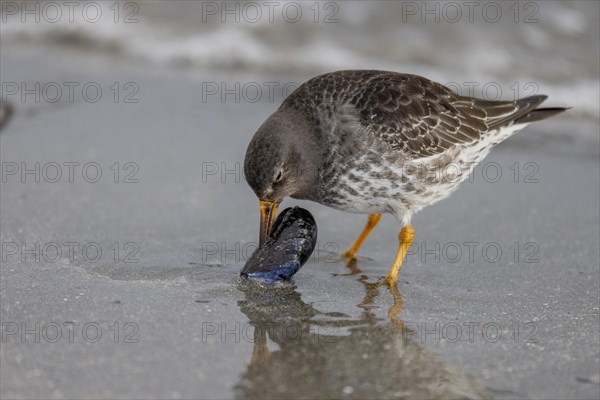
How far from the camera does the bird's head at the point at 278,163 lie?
6.28 metres

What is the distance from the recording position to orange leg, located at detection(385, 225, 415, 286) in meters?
6.43

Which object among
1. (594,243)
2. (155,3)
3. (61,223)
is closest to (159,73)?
(155,3)

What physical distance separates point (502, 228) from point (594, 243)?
78 centimetres

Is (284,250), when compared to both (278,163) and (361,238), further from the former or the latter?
(361,238)

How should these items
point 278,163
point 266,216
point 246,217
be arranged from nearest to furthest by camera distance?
point 278,163, point 266,216, point 246,217

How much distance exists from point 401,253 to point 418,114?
1175mm

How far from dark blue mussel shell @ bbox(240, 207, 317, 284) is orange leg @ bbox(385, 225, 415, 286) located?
26.4 inches

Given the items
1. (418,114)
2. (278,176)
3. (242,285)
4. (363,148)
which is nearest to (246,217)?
(278,176)

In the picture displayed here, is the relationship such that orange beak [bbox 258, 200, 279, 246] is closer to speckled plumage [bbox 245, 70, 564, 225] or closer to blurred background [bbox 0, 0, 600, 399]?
speckled plumage [bbox 245, 70, 564, 225]

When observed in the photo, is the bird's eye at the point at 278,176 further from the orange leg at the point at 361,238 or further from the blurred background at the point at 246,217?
the orange leg at the point at 361,238

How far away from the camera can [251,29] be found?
488 inches

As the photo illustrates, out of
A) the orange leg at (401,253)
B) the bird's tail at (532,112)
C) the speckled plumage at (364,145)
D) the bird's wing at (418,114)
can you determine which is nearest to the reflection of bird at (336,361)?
the orange leg at (401,253)

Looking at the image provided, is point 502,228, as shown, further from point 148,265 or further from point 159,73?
point 159,73

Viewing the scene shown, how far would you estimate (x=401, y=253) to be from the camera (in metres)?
6.70
